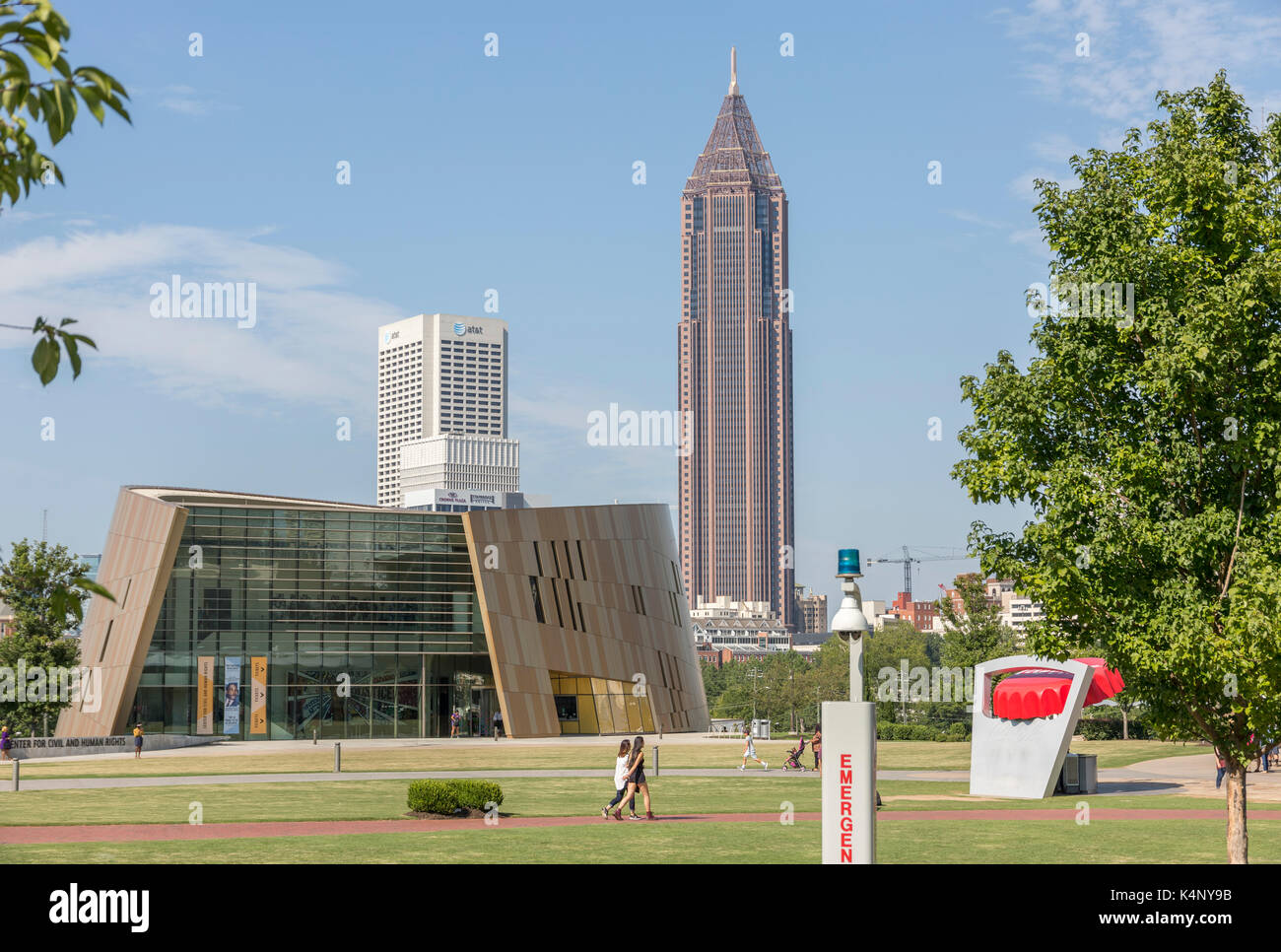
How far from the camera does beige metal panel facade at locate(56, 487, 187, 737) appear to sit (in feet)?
209

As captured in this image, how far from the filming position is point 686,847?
22.2 m

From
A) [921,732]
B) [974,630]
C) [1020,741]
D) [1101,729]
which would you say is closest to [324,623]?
[921,732]

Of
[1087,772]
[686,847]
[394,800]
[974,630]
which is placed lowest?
[1087,772]

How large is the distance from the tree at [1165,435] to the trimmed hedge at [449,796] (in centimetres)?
1348

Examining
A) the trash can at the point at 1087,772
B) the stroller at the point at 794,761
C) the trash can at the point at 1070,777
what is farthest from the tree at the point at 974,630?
the trash can at the point at 1070,777

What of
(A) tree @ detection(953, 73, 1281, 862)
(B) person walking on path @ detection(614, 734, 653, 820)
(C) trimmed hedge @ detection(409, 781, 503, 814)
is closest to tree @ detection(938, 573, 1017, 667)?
(B) person walking on path @ detection(614, 734, 653, 820)

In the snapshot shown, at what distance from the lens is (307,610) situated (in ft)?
219

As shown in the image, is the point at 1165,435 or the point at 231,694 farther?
the point at 231,694

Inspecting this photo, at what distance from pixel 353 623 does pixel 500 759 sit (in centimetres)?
1693

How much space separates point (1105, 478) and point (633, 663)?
61081mm

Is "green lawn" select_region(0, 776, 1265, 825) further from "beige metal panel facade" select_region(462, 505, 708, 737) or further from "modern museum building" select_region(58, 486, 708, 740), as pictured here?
"beige metal panel facade" select_region(462, 505, 708, 737)

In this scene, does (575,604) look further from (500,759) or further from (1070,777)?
(1070,777)

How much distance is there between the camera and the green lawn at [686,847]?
20109 millimetres
